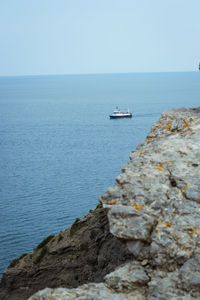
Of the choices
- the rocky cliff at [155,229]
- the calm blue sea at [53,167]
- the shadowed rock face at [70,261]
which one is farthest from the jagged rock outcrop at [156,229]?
the calm blue sea at [53,167]

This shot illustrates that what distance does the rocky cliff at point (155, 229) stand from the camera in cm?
948

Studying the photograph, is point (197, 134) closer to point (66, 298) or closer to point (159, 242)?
point (159, 242)

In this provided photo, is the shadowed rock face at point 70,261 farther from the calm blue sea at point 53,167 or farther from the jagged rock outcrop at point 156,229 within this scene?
the calm blue sea at point 53,167

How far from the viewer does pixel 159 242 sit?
997 centimetres

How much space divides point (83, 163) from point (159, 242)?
90.2 m

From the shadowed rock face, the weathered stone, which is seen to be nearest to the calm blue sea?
the shadowed rock face

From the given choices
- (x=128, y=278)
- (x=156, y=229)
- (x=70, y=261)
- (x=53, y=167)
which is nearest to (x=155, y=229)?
(x=156, y=229)

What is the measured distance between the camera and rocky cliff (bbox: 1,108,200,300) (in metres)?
9.48

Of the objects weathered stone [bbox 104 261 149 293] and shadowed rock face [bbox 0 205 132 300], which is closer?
weathered stone [bbox 104 261 149 293]

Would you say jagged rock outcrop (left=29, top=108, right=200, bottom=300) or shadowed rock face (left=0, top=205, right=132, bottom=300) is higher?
jagged rock outcrop (left=29, top=108, right=200, bottom=300)

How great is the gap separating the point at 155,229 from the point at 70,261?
472 inches

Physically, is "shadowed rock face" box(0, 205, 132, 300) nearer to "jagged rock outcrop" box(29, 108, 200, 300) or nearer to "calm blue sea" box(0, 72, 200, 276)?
"jagged rock outcrop" box(29, 108, 200, 300)

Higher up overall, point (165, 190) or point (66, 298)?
point (165, 190)

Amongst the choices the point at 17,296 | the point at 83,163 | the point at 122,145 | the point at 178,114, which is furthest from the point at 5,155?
the point at 178,114
